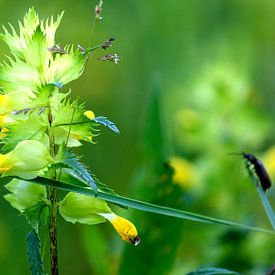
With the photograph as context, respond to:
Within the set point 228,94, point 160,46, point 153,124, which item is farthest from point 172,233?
point 160,46

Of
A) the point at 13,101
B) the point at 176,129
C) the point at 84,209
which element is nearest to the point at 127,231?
the point at 84,209

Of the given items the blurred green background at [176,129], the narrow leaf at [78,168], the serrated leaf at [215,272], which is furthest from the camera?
the blurred green background at [176,129]

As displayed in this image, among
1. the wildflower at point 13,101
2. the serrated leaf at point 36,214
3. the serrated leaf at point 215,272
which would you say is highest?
the wildflower at point 13,101

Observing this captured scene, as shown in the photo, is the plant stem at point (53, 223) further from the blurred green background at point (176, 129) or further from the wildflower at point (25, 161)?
the blurred green background at point (176, 129)

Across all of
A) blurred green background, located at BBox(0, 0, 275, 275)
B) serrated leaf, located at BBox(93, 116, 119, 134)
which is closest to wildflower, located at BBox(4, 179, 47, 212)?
serrated leaf, located at BBox(93, 116, 119, 134)

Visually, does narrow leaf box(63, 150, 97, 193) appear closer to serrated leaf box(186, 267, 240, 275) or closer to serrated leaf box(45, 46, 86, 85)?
serrated leaf box(45, 46, 86, 85)

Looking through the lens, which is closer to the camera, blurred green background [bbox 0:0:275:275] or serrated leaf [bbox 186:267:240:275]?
serrated leaf [bbox 186:267:240:275]

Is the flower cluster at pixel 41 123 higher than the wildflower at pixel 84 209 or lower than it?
higher

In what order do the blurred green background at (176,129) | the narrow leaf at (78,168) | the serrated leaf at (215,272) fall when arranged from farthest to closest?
the blurred green background at (176,129) → the serrated leaf at (215,272) → the narrow leaf at (78,168)

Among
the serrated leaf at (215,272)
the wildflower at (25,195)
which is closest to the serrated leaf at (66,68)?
the wildflower at (25,195)
